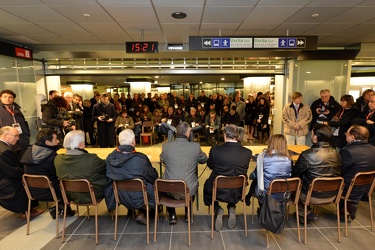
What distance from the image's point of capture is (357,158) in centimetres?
262

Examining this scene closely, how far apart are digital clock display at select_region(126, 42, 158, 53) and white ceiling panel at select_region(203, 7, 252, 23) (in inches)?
49.0

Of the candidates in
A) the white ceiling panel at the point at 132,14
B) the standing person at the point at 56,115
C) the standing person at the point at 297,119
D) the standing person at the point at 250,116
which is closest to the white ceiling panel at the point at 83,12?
the white ceiling panel at the point at 132,14

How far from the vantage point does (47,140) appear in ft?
9.02

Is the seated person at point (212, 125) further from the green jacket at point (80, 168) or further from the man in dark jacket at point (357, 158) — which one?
the green jacket at point (80, 168)

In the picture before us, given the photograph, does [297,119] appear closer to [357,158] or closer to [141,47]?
[357,158]

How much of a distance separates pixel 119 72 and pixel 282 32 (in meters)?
4.78

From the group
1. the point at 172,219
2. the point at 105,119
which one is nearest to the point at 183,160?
the point at 172,219

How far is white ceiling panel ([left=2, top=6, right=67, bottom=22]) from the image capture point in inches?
135

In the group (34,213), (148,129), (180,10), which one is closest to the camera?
(34,213)

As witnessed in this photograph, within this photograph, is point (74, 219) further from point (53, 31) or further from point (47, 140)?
point (53, 31)

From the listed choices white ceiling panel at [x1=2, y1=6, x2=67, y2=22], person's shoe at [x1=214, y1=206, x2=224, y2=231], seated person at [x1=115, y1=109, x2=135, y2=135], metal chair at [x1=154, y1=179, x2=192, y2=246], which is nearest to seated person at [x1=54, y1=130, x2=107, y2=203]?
metal chair at [x1=154, y1=179, x2=192, y2=246]

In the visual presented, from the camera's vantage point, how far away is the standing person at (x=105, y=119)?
20.4ft

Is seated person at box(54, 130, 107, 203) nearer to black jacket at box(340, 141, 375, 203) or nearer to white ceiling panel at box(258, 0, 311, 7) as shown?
black jacket at box(340, 141, 375, 203)

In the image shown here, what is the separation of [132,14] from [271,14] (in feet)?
7.73
